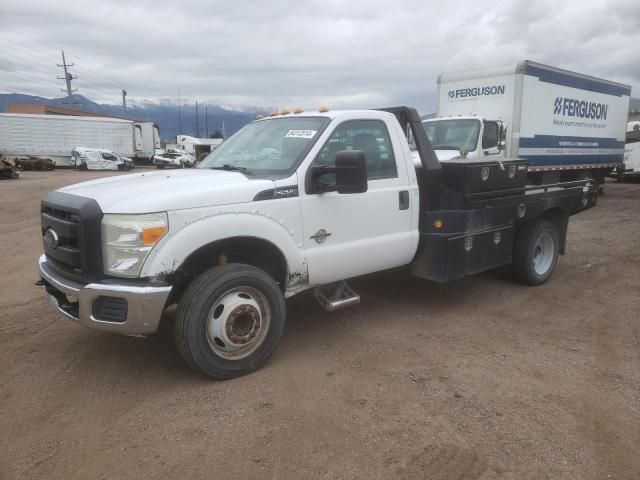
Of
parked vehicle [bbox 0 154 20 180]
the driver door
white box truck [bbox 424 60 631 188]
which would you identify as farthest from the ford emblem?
parked vehicle [bbox 0 154 20 180]

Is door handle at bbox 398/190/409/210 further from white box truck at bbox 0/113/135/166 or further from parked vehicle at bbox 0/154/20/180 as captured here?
white box truck at bbox 0/113/135/166

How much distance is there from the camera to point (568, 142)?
1429 cm

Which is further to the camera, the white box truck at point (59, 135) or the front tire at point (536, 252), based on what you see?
the white box truck at point (59, 135)

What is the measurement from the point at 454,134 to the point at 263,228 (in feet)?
26.3

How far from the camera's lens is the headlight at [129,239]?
3.39m

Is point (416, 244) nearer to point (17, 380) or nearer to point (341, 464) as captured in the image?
point (341, 464)

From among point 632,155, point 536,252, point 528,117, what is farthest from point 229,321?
point 632,155

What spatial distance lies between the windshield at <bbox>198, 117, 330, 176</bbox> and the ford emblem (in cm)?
144

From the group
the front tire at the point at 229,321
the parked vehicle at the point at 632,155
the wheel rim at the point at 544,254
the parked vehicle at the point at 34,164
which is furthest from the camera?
the parked vehicle at the point at 34,164

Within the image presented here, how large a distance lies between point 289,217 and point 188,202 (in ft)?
2.71

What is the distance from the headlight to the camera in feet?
11.1

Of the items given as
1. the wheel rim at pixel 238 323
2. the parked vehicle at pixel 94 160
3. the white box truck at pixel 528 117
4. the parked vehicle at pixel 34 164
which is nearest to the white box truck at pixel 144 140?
the parked vehicle at pixel 94 160

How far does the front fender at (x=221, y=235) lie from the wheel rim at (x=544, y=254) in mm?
3633

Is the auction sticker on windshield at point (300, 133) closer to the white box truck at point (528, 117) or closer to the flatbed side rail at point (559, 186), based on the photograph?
the flatbed side rail at point (559, 186)
